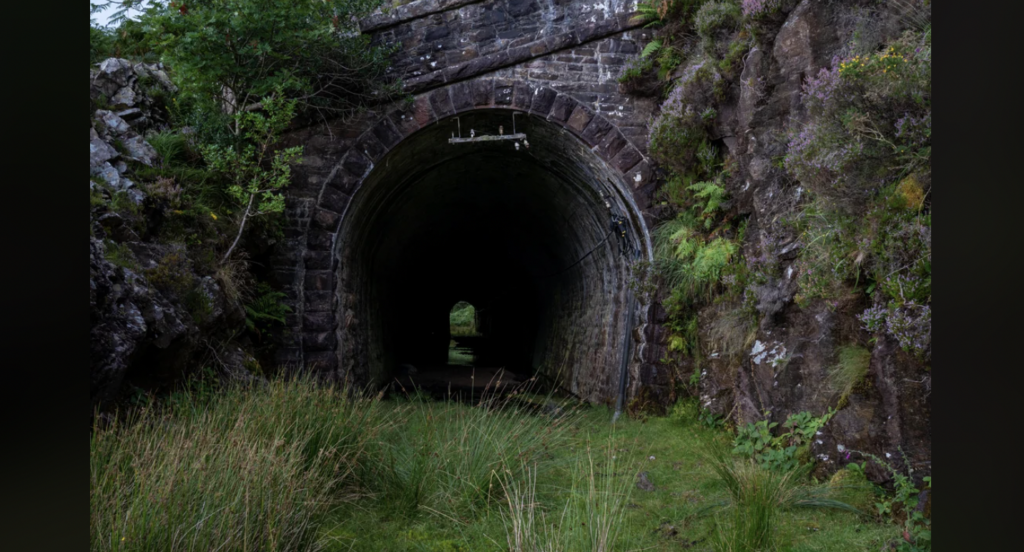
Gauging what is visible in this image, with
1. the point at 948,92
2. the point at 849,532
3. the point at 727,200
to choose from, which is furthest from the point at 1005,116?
the point at 727,200

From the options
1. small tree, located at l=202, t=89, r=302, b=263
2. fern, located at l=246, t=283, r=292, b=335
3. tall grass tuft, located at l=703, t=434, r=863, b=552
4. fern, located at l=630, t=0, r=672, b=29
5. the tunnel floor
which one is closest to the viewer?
tall grass tuft, located at l=703, t=434, r=863, b=552

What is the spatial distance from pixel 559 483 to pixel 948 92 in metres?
4.81

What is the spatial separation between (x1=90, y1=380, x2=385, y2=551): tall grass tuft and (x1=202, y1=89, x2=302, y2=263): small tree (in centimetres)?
343

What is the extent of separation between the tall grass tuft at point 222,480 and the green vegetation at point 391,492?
0.04 ft

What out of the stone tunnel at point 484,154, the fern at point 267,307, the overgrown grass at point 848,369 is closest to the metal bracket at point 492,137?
the stone tunnel at point 484,154

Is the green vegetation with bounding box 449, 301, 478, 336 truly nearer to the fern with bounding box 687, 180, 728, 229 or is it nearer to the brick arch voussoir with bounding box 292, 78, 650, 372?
the brick arch voussoir with bounding box 292, 78, 650, 372

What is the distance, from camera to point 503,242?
16.7 metres

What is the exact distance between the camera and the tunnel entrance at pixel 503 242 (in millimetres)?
9578

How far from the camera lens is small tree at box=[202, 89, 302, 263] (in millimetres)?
7922

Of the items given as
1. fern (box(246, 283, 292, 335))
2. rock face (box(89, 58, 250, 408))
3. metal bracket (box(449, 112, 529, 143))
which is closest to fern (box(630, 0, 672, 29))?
metal bracket (box(449, 112, 529, 143))

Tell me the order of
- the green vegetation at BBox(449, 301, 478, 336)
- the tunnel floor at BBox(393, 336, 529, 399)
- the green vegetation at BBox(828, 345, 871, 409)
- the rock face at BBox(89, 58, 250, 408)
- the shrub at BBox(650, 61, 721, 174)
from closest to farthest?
the rock face at BBox(89, 58, 250, 408) < the green vegetation at BBox(828, 345, 871, 409) < the shrub at BBox(650, 61, 721, 174) < the tunnel floor at BBox(393, 336, 529, 399) < the green vegetation at BBox(449, 301, 478, 336)

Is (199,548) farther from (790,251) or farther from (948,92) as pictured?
(790,251)

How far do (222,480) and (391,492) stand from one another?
60.5 inches

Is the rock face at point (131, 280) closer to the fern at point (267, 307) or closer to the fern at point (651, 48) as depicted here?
the fern at point (267, 307)
